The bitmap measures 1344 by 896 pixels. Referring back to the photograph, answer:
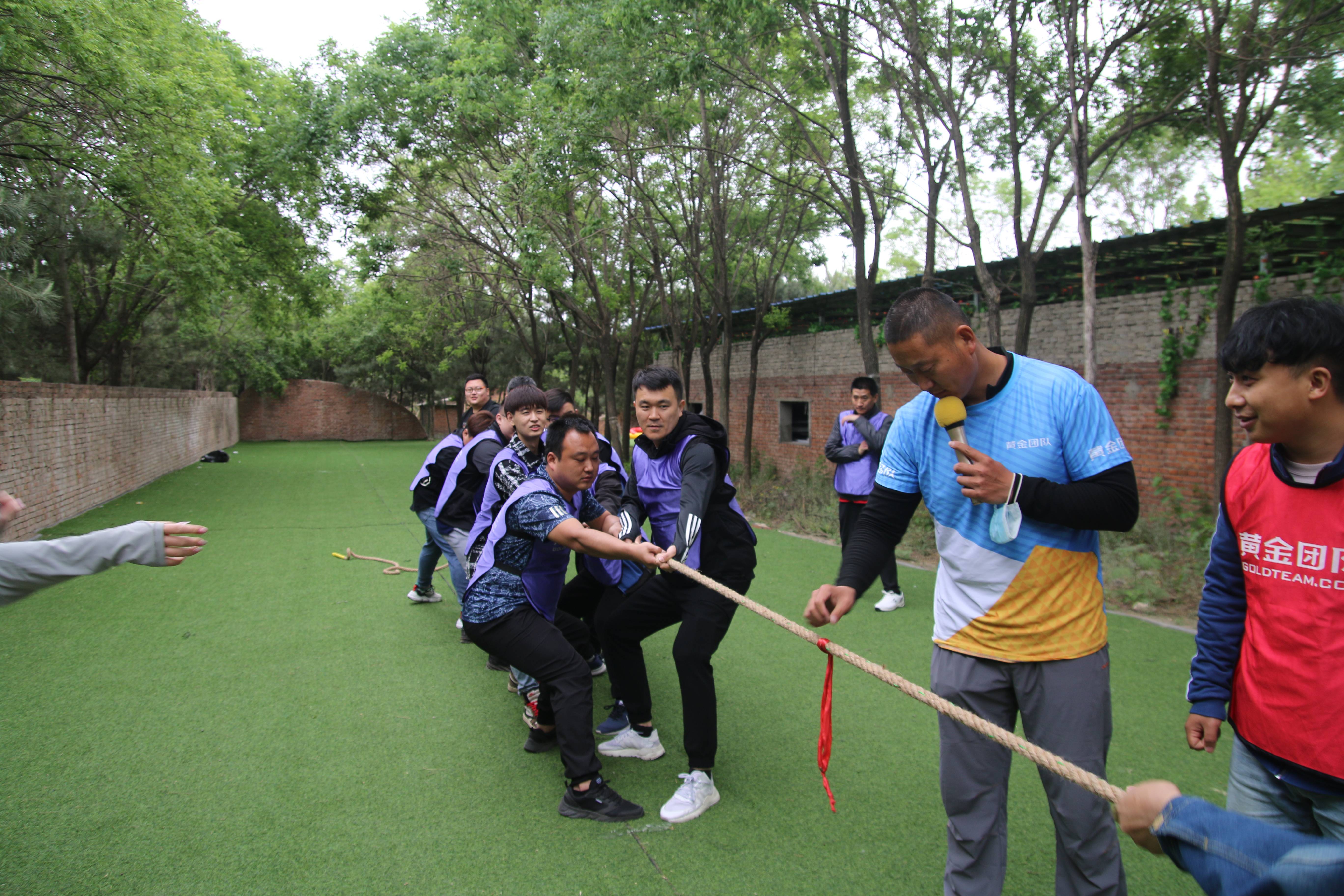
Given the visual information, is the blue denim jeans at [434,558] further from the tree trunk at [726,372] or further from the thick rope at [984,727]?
the tree trunk at [726,372]

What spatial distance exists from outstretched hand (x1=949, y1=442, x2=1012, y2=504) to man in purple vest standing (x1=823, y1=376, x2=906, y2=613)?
3955 millimetres

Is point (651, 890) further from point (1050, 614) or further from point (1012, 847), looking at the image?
point (1050, 614)

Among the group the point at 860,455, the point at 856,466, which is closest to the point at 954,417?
the point at 860,455

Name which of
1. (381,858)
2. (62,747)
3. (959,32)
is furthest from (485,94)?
(381,858)

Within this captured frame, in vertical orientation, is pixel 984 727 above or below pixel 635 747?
above

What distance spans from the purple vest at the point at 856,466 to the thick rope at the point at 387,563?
3.94m

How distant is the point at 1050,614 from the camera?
213 cm

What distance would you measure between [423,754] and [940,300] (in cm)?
327

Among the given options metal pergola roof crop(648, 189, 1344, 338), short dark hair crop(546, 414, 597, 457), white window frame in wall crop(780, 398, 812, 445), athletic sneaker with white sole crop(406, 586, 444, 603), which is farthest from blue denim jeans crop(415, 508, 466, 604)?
white window frame in wall crop(780, 398, 812, 445)

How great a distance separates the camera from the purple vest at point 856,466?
6125 mm

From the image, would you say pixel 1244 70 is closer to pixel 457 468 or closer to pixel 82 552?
pixel 457 468

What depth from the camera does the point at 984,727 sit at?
176cm

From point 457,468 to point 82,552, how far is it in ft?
9.87

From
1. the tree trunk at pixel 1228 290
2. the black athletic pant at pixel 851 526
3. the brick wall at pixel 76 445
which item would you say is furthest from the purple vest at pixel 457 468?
the tree trunk at pixel 1228 290
